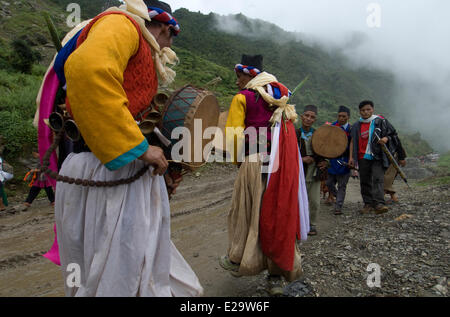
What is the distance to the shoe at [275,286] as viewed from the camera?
2770mm

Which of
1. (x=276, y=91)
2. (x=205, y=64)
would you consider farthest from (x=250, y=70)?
(x=205, y=64)

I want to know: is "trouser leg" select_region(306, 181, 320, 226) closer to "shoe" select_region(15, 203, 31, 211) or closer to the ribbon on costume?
the ribbon on costume

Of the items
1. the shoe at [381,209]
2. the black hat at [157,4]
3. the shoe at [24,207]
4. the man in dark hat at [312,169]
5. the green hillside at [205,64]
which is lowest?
the shoe at [381,209]

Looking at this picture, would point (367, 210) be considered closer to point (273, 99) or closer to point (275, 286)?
point (275, 286)

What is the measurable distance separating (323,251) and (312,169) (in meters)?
1.49

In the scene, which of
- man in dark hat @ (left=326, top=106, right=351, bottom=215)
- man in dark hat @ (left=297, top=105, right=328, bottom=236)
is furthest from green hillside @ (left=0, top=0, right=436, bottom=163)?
man in dark hat @ (left=326, top=106, right=351, bottom=215)

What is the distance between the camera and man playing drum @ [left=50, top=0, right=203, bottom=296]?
1.24 m

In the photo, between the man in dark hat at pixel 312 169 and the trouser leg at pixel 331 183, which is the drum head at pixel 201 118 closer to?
the man in dark hat at pixel 312 169

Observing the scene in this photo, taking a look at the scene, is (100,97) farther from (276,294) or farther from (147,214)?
(276,294)

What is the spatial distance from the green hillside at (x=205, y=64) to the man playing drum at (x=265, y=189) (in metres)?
0.55

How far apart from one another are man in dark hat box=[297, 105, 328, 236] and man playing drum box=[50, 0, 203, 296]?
3.62 m

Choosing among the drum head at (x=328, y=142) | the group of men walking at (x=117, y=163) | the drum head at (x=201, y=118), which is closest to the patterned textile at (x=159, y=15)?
the group of men walking at (x=117, y=163)

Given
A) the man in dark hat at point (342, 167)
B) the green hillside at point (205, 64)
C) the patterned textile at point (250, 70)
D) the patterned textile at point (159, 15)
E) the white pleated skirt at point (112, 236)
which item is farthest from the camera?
the green hillside at point (205, 64)

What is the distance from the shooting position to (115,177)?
1452 mm
